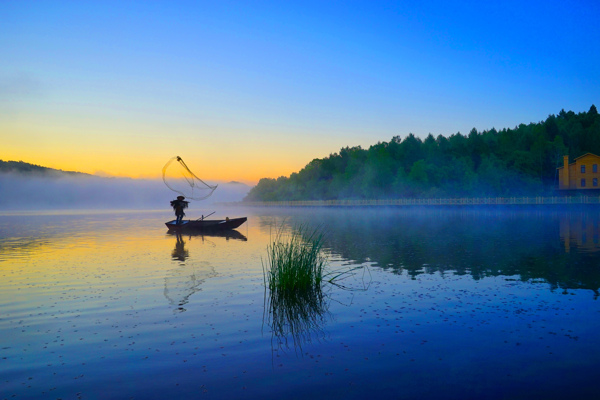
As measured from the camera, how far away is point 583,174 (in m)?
92.9

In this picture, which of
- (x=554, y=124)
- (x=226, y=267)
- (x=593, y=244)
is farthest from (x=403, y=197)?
(x=226, y=267)

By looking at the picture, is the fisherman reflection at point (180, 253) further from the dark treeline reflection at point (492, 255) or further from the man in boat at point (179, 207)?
the man in boat at point (179, 207)

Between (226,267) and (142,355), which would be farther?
(226,267)

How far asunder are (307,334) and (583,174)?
101 m

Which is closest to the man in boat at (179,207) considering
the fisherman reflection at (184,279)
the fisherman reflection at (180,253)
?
the fisherman reflection at (180,253)

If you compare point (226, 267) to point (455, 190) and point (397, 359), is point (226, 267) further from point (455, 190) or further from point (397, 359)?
point (455, 190)

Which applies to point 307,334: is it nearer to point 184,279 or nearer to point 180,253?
point 184,279

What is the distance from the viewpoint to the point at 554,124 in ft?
467

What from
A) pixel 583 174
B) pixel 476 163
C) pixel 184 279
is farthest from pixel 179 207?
pixel 476 163

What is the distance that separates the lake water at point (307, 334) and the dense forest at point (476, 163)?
100m

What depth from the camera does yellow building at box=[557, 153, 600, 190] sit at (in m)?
91.6

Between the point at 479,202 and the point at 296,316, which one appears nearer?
the point at 296,316

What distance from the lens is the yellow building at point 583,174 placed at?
9156 cm

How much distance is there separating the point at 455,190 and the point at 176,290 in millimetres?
112030
